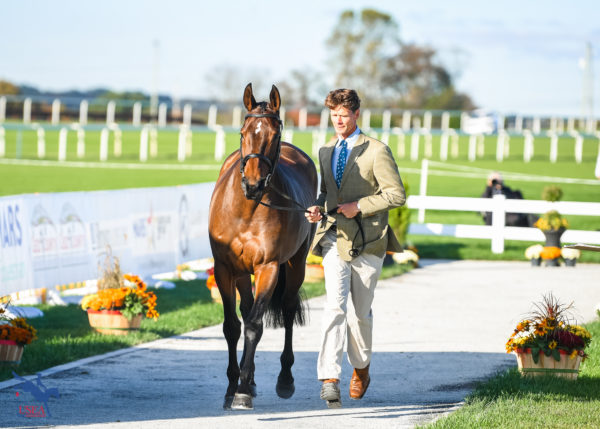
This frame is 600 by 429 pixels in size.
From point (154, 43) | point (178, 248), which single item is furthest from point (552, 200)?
point (154, 43)

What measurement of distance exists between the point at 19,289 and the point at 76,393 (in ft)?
13.1

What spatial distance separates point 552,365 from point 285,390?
2056mm

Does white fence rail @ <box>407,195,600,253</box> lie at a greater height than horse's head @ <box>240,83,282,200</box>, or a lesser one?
lesser

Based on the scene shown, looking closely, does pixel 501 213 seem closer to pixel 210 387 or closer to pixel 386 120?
pixel 210 387

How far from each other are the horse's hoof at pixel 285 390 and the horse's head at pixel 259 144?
4.78 feet

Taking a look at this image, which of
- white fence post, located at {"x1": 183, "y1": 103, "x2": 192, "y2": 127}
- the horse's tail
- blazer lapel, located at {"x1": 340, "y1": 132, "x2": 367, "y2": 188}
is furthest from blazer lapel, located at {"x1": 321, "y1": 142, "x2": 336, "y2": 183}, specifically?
white fence post, located at {"x1": 183, "y1": 103, "x2": 192, "y2": 127}

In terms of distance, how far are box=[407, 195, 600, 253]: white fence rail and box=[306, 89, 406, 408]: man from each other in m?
11.8

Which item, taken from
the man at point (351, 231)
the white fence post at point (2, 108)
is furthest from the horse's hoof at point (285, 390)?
the white fence post at point (2, 108)

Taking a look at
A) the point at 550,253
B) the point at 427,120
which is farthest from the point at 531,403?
the point at 427,120

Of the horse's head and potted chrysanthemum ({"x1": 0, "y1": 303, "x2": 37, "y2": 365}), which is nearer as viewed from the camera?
the horse's head

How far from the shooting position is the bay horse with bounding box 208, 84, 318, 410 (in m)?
6.57

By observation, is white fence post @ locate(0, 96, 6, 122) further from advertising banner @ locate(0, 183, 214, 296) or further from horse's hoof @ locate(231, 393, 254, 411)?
horse's hoof @ locate(231, 393, 254, 411)

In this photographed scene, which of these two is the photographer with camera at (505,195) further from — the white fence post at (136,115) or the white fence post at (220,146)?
the white fence post at (136,115)

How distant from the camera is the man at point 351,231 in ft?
22.0
